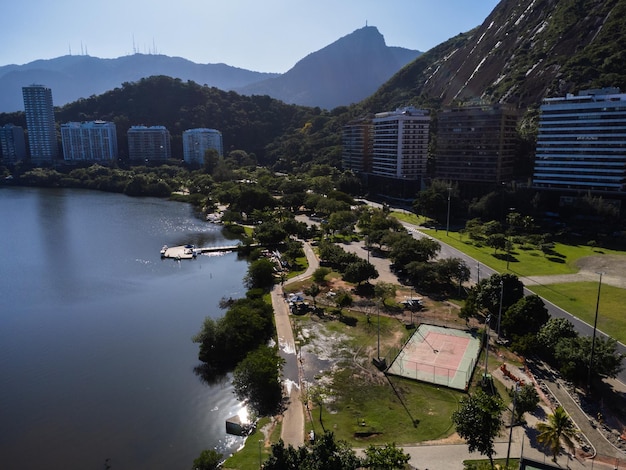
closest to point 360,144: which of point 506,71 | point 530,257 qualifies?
point 506,71

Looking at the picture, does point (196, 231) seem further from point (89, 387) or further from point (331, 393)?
point (331, 393)

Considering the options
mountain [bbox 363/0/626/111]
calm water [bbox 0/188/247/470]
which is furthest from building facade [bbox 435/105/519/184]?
calm water [bbox 0/188/247/470]

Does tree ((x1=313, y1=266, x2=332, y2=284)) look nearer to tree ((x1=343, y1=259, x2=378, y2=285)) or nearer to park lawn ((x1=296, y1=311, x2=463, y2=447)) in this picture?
tree ((x1=343, y1=259, x2=378, y2=285))

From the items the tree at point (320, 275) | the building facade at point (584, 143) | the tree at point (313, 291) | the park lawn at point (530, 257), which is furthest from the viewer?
the building facade at point (584, 143)

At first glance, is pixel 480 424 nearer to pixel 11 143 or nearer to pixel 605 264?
pixel 605 264

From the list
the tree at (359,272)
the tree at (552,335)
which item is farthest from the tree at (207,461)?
the tree at (359,272)

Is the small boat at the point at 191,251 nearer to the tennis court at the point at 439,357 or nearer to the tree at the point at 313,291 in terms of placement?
the tree at the point at 313,291

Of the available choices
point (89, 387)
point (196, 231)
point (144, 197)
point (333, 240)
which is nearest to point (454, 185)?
point (333, 240)

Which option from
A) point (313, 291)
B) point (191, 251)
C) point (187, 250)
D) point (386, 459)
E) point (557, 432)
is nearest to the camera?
point (386, 459)
